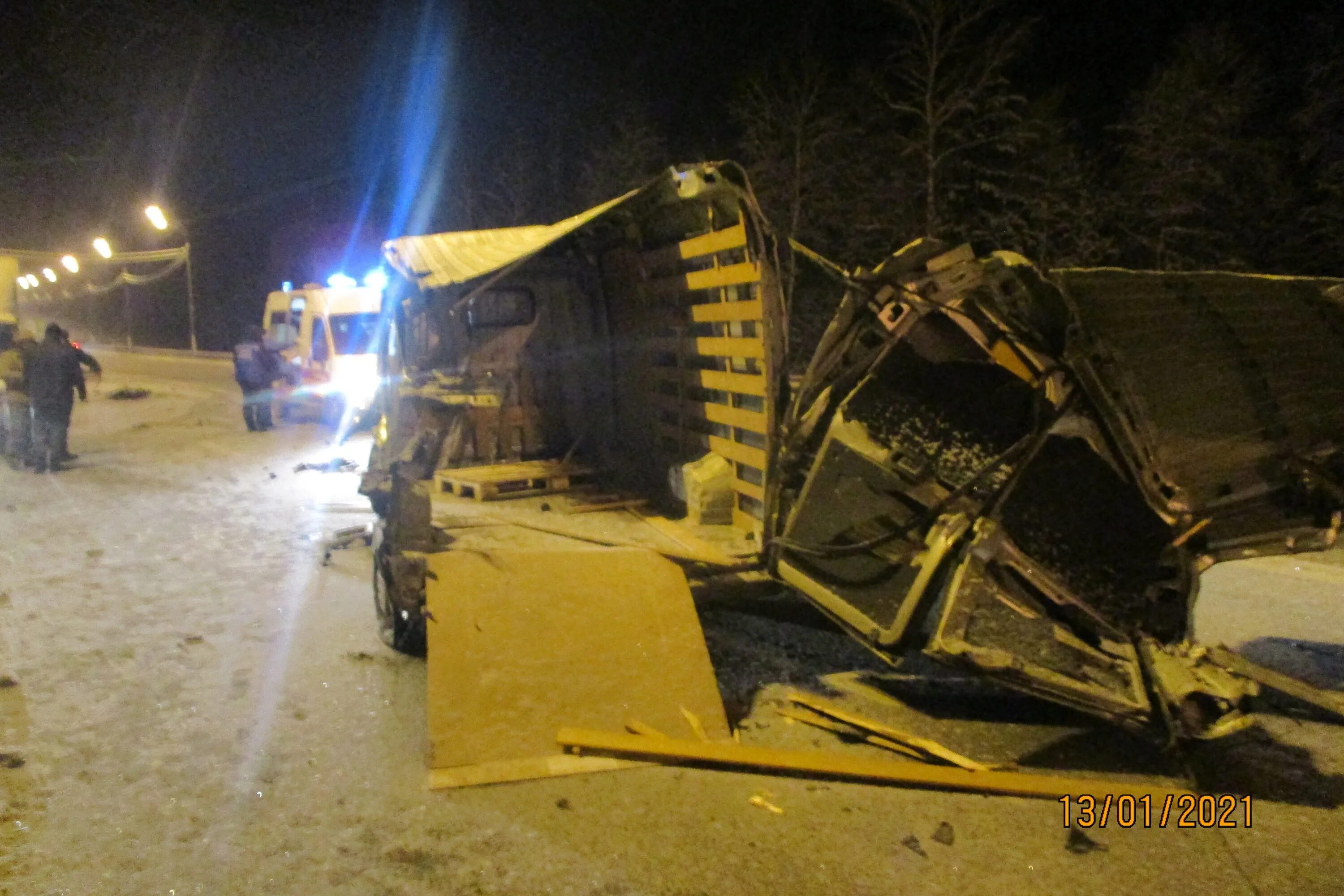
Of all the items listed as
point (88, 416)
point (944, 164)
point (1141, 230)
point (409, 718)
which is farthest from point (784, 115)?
point (409, 718)

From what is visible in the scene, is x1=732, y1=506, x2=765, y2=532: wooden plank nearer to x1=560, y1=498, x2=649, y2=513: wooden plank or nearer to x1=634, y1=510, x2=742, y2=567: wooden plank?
x1=634, y1=510, x2=742, y2=567: wooden plank

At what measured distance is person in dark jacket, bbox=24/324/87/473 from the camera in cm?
1210

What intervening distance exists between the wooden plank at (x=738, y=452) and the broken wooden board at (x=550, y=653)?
97cm

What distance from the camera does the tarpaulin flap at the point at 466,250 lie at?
6.28 meters

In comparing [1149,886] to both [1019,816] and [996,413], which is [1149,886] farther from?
[996,413]

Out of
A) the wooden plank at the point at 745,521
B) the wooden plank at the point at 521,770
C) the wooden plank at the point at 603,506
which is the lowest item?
the wooden plank at the point at 521,770

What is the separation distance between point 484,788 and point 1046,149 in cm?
1612

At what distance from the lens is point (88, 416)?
1820 centimetres

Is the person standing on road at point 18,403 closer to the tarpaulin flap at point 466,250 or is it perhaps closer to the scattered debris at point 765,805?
the tarpaulin flap at point 466,250

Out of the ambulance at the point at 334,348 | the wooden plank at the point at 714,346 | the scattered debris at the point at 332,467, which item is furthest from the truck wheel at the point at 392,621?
the ambulance at the point at 334,348

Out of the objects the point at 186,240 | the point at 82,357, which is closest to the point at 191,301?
the point at 186,240

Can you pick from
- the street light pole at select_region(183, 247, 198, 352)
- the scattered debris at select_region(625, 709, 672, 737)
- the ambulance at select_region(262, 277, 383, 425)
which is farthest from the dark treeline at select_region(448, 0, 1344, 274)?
the street light pole at select_region(183, 247, 198, 352)

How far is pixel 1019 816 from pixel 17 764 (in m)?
4.39
